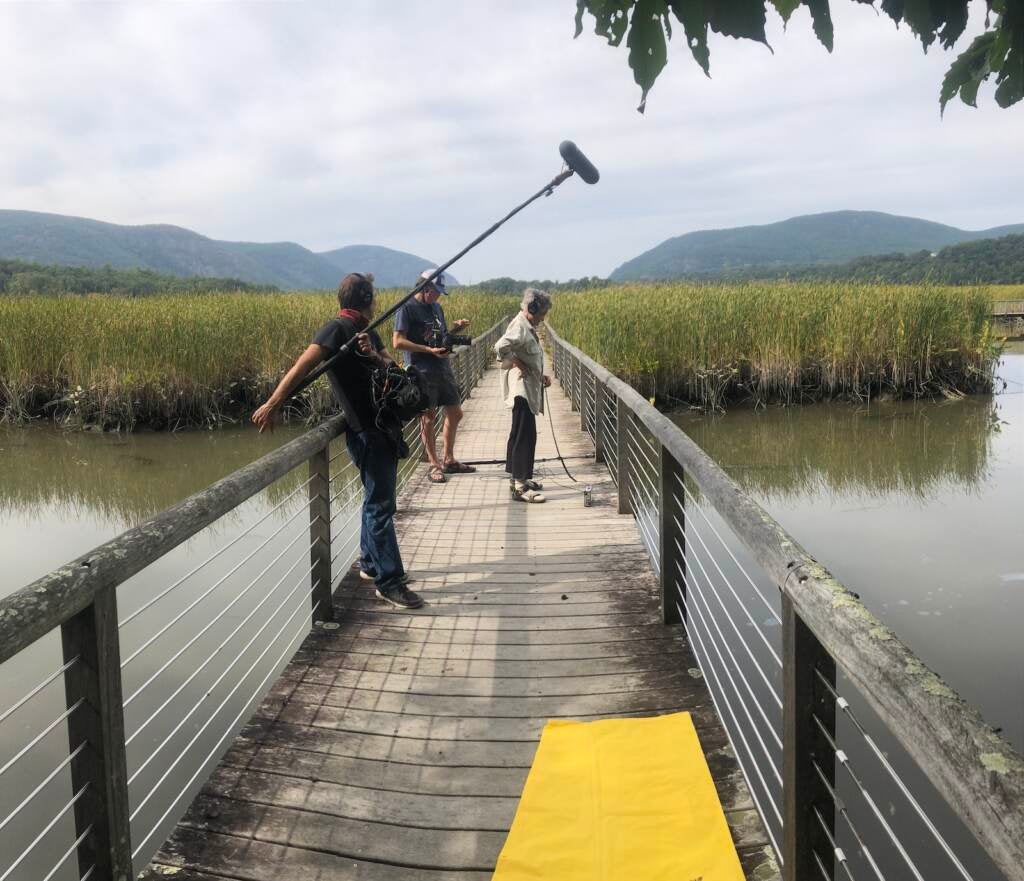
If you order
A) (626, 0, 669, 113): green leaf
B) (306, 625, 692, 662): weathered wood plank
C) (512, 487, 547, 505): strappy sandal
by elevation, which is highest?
(626, 0, 669, 113): green leaf

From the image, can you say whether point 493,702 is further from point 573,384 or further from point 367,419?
point 573,384

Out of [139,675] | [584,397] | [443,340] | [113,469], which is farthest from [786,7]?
[113,469]

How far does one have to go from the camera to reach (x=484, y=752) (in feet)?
8.74

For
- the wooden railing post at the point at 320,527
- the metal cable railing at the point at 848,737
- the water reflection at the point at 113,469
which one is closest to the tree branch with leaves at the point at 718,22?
the metal cable railing at the point at 848,737

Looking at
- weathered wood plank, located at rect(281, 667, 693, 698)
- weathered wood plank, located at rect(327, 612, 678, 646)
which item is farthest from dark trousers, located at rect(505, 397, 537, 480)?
weathered wood plank, located at rect(281, 667, 693, 698)

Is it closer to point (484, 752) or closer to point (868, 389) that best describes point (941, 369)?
point (868, 389)

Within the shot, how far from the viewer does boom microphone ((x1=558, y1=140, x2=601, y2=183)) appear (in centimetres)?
450

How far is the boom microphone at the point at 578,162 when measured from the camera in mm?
4500

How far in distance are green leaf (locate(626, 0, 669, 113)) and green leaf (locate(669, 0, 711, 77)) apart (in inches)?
1.1

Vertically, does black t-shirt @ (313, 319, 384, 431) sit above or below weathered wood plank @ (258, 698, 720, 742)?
above

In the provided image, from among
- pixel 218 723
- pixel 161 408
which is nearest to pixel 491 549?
pixel 218 723

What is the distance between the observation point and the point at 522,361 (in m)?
5.78

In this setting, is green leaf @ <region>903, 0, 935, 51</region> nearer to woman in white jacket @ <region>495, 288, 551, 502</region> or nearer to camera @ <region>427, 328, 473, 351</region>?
woman in white jacket @ <region>495, 288, 551, 502</region>

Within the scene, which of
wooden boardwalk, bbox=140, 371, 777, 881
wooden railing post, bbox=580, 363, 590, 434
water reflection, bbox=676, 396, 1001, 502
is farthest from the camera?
wooden railing post, bbox=580, 363, 590, 434
